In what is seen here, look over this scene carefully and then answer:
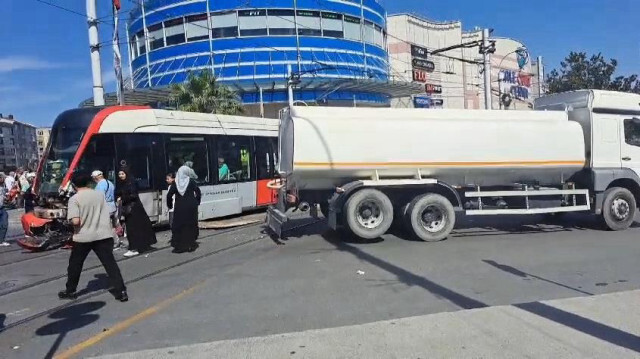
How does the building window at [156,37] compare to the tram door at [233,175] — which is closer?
the tram door at [233,175]

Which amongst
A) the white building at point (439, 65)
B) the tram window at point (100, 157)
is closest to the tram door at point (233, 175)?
the tram window at point (100, 157)

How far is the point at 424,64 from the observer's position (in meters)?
65.8

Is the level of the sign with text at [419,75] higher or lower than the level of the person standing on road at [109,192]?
higher

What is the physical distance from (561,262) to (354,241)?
161 inches

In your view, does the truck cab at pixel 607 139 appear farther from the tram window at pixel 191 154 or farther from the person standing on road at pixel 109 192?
the person standing on road at pixel 109 192

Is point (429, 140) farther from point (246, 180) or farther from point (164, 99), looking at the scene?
point (164, 99)

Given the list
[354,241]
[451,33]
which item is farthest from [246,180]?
[451,33]

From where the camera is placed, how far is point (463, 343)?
191 inches

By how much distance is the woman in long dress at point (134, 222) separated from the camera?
32.7 feet

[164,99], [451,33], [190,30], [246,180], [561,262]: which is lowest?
[561,262]

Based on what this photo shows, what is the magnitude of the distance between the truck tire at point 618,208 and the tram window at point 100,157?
36.2 ft

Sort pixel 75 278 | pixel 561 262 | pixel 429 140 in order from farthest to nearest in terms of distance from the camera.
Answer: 1. pixel 429 140
2. pixel 561 262
3. pixel 75 278

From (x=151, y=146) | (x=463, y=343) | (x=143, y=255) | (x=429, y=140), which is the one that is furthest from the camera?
(x=151, y=146)

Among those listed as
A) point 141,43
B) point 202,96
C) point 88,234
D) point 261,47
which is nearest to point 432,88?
point 261,47
